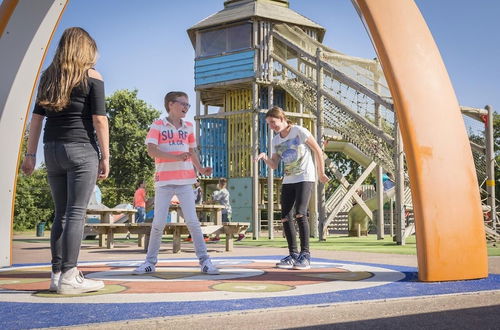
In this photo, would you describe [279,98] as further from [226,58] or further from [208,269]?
[208,269]

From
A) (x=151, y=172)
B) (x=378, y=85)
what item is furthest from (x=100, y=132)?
(x=151, y=172)

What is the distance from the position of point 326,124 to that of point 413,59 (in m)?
12.5

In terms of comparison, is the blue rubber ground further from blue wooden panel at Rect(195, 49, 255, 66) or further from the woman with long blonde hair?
blue wooden panel at Rect(195, 49, 255, 66)

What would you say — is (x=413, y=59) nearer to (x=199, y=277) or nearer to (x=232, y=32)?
(x=199, y=277)

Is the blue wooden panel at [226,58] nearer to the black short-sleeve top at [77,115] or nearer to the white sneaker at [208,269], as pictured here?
the white sneaker at [208,269]

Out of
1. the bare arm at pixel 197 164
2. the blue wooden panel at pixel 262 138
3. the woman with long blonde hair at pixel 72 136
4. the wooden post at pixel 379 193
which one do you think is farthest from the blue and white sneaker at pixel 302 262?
the blue wooden panel at pixel 262 138

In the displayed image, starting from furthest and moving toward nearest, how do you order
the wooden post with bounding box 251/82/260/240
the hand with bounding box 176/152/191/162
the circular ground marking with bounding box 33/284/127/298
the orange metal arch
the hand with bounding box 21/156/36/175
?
the wooden post with bounding box 251/82/260/240 < the hand with bounding box 176/152/191/162 < the orange metal arch < the hand with bounding box 21/156/36/175 < the circular ground marking with bounding box 33/284/127/298

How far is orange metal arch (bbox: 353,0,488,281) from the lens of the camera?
4879 millimetres

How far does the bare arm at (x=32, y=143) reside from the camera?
441 cm

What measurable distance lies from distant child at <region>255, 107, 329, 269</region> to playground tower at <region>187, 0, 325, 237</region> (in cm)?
1265

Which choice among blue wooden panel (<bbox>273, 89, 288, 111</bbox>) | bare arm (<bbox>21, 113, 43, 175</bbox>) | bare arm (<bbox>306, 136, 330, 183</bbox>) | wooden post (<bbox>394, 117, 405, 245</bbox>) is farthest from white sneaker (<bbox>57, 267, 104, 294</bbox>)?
blue wooden panel (<bbox>273, 89, 288, 111</bbox>)

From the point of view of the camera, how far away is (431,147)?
4973 millimetres

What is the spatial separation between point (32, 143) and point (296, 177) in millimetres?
2931

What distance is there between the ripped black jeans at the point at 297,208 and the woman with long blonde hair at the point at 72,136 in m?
2.57
